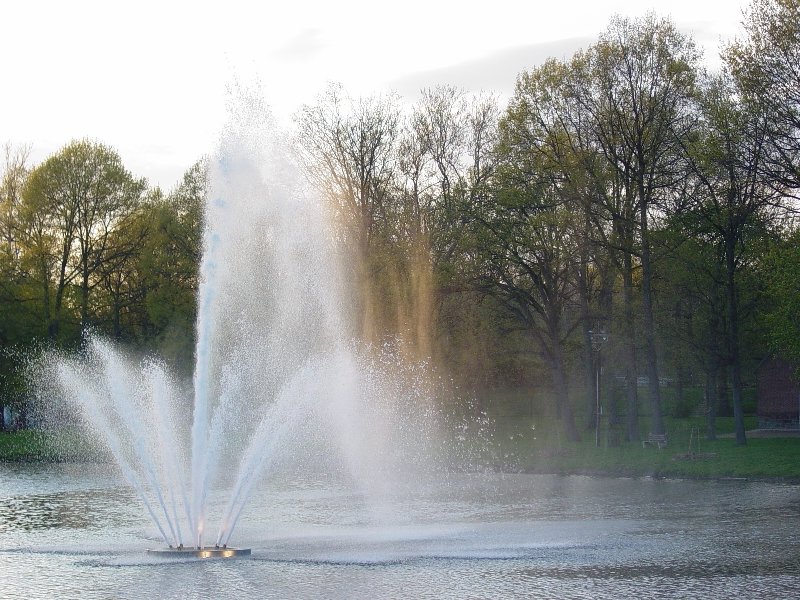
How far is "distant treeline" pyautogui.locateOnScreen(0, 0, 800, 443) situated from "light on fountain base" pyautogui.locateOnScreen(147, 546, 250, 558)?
70.1 feet

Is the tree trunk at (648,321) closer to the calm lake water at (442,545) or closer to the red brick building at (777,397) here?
the calm lake water at (442,545)

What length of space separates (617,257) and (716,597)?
29.0 metres

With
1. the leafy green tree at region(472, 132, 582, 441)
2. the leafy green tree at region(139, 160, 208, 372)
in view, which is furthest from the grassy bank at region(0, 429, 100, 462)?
the leafy green tree at region(472, 132, 582, 441)

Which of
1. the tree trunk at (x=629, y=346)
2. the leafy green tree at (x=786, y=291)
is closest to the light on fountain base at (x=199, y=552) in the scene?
the leafy green tree at (x=786, y=291)

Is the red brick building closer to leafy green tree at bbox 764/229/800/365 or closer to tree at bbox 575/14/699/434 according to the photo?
tree at bbox 575/14/699/434

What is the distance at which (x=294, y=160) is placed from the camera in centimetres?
4809

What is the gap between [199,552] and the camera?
17.0 m

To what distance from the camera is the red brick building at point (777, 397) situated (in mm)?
50906

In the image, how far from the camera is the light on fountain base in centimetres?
1689

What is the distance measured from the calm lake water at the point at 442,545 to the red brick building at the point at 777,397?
23.6 m

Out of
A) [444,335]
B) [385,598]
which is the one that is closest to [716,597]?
[385,598]

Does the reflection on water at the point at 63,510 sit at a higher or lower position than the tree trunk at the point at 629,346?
lower

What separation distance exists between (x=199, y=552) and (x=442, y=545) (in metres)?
4.32

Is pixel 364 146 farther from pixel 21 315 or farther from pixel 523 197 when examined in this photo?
pixel 21 315
